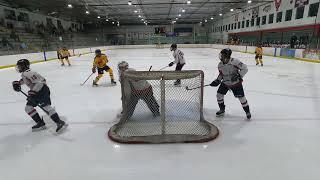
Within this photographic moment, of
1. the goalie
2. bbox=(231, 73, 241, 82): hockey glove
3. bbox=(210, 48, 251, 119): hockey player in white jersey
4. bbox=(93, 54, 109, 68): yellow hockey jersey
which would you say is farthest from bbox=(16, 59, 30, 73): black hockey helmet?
bbox=(93, 54, 109, 68): yellow hockey jersey

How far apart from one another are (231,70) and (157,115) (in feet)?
4.30

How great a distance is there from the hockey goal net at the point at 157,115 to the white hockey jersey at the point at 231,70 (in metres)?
0.42

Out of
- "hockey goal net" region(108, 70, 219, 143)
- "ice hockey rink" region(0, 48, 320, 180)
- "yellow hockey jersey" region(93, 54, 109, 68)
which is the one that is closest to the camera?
"ice hockey rink" region(0, 48, 320, 180)

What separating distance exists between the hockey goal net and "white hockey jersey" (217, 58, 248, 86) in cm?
42

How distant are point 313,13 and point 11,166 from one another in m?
17.3

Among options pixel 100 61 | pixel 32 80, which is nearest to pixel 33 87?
pixel 32 80

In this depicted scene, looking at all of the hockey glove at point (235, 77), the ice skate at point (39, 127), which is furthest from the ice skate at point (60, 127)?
the hockey glove at point (235, 77)

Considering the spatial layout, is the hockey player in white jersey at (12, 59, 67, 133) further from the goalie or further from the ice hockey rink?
the goalie

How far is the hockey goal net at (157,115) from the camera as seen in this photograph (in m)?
2.85

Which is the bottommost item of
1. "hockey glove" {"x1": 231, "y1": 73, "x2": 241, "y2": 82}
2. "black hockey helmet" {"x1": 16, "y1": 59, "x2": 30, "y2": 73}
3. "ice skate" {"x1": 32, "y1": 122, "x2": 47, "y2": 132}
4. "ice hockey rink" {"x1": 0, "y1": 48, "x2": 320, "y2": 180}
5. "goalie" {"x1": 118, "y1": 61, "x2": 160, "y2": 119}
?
"ice hockey rink" {"x1": 0, "y1": 48, "x2": 320, "y2": 180}

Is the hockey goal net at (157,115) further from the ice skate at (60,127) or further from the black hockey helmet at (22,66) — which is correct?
the black hockey helmet at (22,66)

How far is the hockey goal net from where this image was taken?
9.35 ft

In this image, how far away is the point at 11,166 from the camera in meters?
2.36

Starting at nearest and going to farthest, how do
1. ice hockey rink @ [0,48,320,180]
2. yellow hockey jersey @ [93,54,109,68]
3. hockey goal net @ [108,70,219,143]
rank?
ice hockey rink @ [0,48,320,180]
hockey goal net @ [108,70,219,143]
yellow hockey jersey @ [93,54,109,68]
